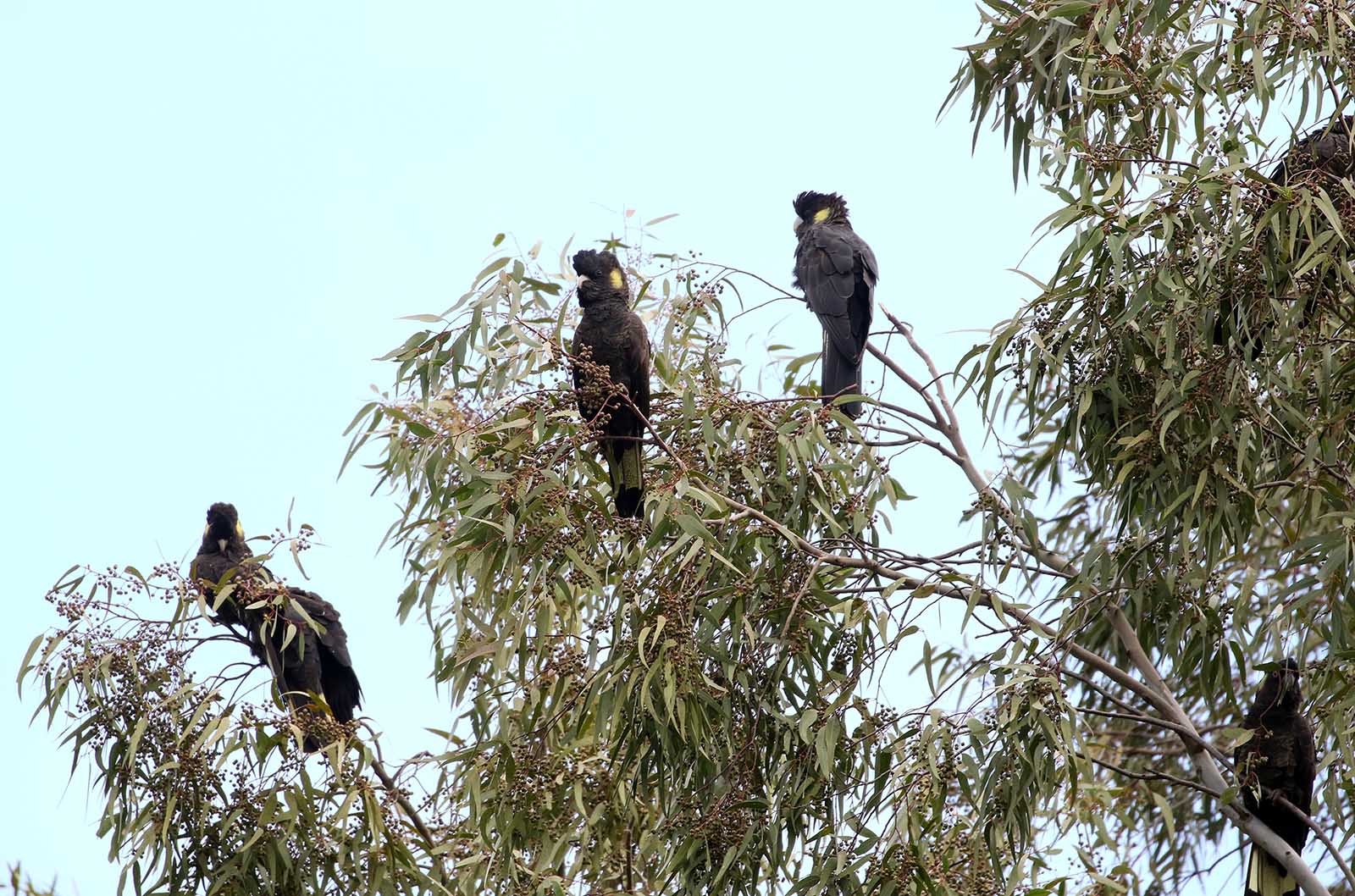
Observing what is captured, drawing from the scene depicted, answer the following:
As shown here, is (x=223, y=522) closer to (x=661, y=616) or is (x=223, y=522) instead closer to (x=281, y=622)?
(x=281, y=622)

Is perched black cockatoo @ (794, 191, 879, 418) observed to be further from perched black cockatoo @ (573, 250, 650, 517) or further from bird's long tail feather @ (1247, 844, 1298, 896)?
bird's long tail feather @ (1247, 844, 1298, 896)

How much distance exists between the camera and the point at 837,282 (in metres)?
4.38

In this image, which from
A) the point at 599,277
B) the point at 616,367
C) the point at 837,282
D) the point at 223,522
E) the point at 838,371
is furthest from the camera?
the point at 223,522

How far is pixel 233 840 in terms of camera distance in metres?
3.47

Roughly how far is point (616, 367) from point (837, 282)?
0.88 meters

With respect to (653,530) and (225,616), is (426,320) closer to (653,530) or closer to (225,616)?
(653,530)

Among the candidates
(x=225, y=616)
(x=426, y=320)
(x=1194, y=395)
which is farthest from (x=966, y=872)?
(x=225, y=616)

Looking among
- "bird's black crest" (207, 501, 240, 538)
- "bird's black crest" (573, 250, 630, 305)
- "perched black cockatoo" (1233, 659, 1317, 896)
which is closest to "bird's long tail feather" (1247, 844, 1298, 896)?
"perched black cockatoo" (1233, 659, 1317, 896)

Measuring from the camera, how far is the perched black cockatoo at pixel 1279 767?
356 centimetres

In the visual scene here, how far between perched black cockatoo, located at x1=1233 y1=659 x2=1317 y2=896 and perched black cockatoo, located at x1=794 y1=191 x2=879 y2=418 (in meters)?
1.33

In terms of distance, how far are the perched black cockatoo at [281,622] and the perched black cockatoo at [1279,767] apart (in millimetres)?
2364

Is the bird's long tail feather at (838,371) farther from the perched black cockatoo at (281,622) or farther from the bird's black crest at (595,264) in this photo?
the perched black cockatoo at (281,622)

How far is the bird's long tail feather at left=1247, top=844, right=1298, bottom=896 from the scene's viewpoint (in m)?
3.55

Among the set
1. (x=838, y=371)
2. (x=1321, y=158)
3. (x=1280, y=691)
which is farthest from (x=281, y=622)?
(x=1321, y=158)
